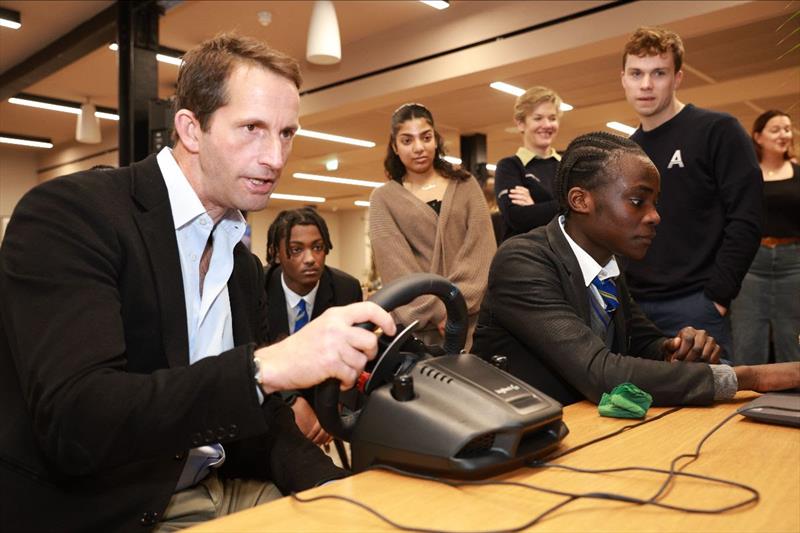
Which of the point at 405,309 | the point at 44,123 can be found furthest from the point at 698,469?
the point at 44,123

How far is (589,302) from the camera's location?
1.57 meters

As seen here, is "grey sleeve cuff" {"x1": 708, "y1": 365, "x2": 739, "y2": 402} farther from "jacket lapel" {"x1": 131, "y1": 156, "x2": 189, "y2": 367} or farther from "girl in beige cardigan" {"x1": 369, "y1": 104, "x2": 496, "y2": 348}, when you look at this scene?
"girl in beige cardigan" {"x1": 369, "y1": 104, "x2": 496, "y2": 348}

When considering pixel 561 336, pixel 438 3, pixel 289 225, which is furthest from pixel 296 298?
pixel 438 3

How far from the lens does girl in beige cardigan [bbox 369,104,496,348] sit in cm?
265

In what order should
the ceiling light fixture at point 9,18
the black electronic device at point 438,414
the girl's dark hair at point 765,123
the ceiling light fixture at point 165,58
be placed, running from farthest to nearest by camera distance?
the ceiling light fixture at point 165,58, the ceiling light fixture at point 9,18, the girl's dark hair at point 765,123, the black electronic device at point 438,414

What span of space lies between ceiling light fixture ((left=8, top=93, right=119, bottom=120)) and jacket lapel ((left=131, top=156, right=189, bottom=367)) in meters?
8.04

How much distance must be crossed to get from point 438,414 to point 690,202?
166cm

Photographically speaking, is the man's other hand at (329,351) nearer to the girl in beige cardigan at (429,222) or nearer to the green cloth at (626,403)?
the green cloth at (626,403)

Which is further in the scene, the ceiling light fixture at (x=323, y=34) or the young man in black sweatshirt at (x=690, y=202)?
the ceiling light fixture at (x=323, y=34)

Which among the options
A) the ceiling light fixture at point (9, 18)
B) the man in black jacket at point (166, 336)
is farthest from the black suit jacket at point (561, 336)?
the ceiling light fixture at point (9, 18)

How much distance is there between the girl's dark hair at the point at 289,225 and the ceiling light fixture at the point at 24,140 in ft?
28.6

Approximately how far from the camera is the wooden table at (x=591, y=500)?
0.74 metres

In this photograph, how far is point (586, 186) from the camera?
163 cm

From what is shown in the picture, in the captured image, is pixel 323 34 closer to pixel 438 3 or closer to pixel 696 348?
pixel 438 3
